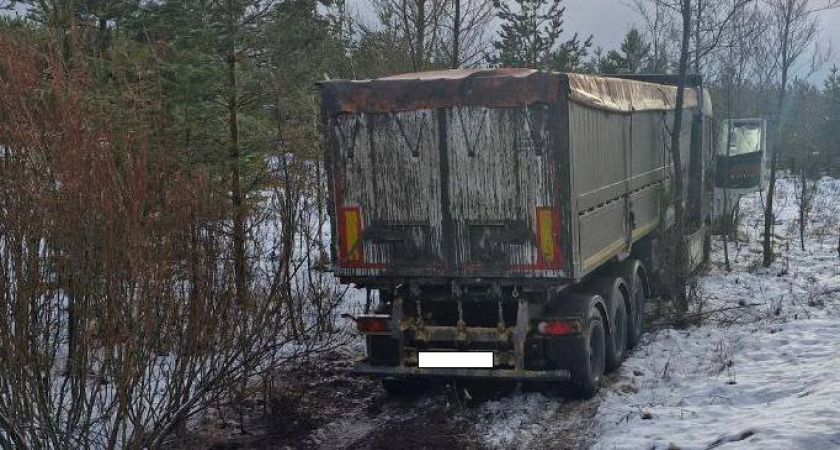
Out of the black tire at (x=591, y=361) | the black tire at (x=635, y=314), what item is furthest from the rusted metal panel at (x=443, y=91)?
the black tire at (x=635, y=314)

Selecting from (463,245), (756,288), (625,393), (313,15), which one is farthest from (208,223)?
(756,288)

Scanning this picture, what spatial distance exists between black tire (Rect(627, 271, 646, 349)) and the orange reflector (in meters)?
3.51

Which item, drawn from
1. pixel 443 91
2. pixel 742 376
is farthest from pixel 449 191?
pixel 742 376

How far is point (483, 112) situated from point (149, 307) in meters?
3.06

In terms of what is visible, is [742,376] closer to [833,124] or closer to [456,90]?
[456,90]

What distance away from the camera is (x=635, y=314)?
8.86 meters

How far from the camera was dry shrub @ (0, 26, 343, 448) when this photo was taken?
410 centimetres

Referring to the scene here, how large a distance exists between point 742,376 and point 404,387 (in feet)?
10.2

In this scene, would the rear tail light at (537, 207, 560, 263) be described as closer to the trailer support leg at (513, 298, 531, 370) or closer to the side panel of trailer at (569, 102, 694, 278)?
the side panel of trailer at (569, 102, 694, 278)

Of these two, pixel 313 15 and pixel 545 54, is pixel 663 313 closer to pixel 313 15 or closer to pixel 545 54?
pixel 313 15

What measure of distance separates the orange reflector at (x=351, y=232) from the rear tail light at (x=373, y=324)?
558 mm

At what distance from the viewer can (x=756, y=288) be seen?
37.7 feet

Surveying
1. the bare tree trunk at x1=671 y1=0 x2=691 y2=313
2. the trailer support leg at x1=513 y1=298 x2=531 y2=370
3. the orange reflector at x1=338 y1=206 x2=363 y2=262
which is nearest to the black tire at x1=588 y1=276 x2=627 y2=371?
the trailer support leg at x1=513 y1=298 x2=531 y2=370

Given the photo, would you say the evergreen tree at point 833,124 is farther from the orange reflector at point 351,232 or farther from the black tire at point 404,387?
the orange reflector at point 351,232
